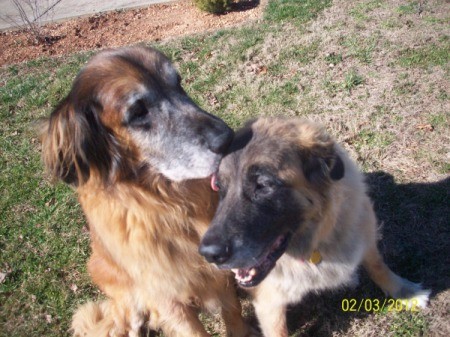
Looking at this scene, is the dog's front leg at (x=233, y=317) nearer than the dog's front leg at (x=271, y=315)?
No

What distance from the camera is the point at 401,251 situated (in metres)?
3.50

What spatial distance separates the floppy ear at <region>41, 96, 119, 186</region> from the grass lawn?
6.34 ft

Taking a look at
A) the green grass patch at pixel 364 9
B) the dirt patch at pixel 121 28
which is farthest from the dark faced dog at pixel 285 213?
the dirt patch at pixel 121 28

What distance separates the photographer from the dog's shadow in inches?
127

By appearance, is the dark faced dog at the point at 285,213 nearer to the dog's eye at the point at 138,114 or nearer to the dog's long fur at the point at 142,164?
the dog's long fur at the point at 142,164

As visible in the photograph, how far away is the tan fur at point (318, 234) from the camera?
2416 millimetres

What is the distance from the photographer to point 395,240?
3570mm

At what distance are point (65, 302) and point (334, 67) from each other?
170 inches

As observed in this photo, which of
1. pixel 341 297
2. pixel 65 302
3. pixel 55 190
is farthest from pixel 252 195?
pixel 55 190

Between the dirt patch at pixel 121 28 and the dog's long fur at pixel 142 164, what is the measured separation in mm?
4857

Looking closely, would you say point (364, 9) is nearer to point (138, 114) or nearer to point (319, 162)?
point (319, 162)

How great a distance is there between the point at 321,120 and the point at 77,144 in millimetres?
3262
